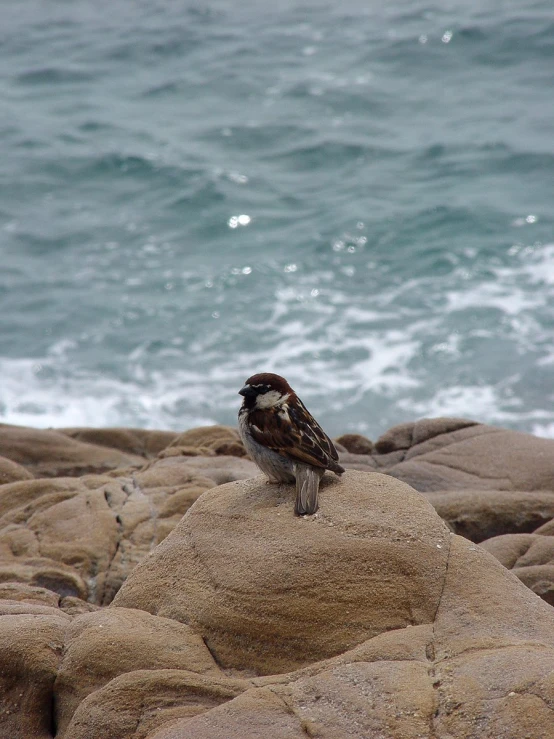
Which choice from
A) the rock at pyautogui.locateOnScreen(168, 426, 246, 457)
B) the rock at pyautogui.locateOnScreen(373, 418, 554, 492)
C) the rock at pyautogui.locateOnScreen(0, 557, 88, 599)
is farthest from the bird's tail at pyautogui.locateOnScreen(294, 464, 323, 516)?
the rock at pyautogui.locateOnScreen(168, 426, 246, 457)

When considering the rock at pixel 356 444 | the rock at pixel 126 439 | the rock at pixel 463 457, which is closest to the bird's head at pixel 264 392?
the rock at pixel 463 457

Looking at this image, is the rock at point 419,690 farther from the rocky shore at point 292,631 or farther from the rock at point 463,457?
the rock at point 463,457

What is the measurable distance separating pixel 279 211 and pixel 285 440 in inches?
591

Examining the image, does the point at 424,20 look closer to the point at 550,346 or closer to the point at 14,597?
the point at 550,346

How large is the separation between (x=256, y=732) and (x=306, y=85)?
2253cm

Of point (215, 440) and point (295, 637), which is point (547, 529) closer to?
point (295, 637)

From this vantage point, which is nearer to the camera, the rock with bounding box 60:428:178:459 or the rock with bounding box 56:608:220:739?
the rock with bounding box 56:608:220:739

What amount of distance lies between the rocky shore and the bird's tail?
0.26ft

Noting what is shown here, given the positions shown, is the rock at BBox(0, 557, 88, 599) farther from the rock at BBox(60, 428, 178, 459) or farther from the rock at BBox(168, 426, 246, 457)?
the rock at BBox(60, 428, 178, 459)

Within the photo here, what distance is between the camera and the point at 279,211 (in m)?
20.2

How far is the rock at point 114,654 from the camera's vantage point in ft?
15.0

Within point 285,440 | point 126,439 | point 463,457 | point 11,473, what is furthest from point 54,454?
point 285,440

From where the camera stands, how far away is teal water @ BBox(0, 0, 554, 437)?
14895 mm

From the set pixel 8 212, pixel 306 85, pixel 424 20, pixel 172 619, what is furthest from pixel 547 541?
pixel 424 20
